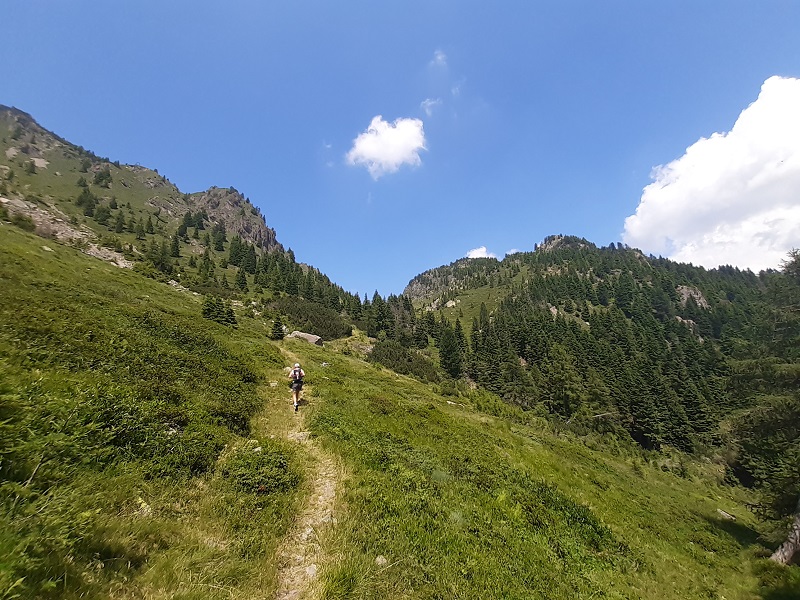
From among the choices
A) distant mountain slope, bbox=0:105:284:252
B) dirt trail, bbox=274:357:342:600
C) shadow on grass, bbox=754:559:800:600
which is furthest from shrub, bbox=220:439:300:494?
distant mountain slope, bbox=0:105:284:252

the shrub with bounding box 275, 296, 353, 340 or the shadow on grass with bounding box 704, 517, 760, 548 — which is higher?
the shrub with bounding box 275, 296, 353, 340

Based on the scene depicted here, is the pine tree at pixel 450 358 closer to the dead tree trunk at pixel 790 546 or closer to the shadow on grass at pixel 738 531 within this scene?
the shadow on grass at pixel 738 531

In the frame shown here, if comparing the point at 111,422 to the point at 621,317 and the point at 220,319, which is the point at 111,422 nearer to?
the point at 220,319

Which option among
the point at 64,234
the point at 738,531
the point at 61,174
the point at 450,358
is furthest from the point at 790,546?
the point at 61,174

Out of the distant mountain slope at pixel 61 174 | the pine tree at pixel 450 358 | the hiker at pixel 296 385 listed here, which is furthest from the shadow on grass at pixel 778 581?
the distant mountain slope at pixel 61 174

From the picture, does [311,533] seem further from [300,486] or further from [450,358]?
[450,358]

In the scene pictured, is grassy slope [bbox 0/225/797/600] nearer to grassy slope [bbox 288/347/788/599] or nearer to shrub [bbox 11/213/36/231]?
grassy slope [bbox 288/347/788/599]

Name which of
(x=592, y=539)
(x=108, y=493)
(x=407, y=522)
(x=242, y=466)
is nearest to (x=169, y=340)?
(x=242, y=466)

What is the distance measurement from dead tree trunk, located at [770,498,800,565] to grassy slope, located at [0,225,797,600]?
0.71 metres

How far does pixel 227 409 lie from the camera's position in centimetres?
1259

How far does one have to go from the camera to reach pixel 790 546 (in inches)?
565

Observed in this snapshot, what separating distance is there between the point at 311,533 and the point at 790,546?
20.3 metres

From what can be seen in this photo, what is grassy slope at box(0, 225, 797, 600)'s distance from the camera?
528 cm

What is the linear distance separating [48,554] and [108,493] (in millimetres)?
2468
